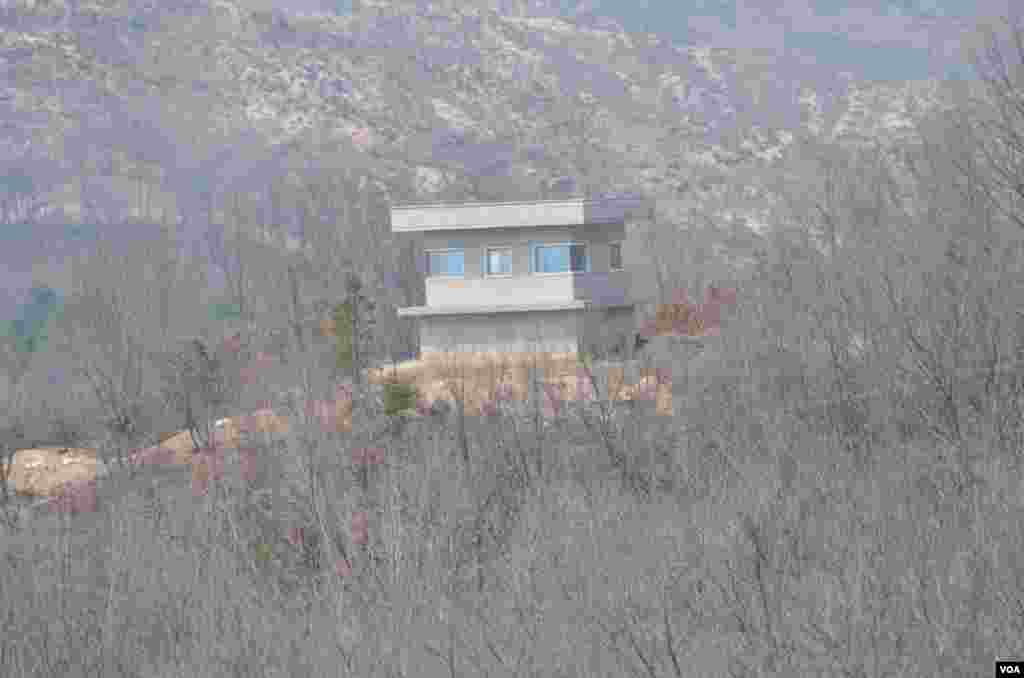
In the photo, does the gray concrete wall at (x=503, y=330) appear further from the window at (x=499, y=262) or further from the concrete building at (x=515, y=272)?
the window at (x=499, y=262)

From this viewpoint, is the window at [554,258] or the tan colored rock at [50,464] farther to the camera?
the window at [554,258]

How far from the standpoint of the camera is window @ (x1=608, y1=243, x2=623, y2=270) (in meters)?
37.4

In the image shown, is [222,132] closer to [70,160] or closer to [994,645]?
[70,160]

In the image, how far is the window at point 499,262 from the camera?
3644 centimetres

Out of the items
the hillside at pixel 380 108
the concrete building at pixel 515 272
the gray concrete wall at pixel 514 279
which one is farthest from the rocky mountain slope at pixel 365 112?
the gray concrete wall at pixel 514 279

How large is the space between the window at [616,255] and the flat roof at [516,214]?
1.06 m

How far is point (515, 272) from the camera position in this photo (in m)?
36.5

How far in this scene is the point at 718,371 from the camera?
700 inches

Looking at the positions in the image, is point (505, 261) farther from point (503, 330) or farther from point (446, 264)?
point (503, 330)

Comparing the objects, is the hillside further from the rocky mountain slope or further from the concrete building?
the concrete building

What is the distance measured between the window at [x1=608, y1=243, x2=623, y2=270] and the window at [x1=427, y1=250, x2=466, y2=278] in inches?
150

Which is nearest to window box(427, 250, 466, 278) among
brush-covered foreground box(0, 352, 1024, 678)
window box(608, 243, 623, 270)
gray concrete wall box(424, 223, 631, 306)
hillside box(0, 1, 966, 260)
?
gray concrete wall box(424, 223, 631, 306)

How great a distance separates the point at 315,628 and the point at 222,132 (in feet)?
492

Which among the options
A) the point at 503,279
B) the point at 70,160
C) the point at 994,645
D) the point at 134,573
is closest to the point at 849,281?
the point at 134,573
